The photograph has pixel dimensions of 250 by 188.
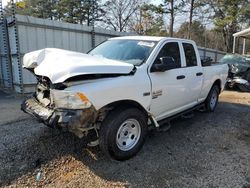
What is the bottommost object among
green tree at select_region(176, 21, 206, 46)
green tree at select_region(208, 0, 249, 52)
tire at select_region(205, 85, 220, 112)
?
tire at select_region(205, 85, 220, 112)

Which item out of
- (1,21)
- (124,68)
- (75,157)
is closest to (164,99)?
(124,68)

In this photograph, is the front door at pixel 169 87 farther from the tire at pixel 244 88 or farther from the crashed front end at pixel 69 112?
the tire at pixel 244 88

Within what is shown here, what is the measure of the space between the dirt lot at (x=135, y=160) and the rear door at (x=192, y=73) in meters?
0.73

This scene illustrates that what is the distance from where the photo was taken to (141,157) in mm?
3885

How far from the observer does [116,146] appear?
3.55 meters

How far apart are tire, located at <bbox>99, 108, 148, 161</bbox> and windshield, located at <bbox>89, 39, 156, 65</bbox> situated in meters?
0.95

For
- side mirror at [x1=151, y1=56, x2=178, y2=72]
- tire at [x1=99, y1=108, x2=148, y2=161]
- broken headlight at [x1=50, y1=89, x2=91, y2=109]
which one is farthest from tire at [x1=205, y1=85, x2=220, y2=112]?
broken headlight at [x1=50, y1=89, x2=91, y2=109]

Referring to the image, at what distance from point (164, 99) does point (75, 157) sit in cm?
180

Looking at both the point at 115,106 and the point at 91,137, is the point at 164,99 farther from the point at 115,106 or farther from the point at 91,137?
the point at 91,137

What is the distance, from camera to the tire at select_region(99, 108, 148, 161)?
11.2 feet

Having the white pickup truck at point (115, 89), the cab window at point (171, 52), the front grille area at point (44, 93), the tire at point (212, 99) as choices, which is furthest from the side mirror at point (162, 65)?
the tire at point (212, 99)

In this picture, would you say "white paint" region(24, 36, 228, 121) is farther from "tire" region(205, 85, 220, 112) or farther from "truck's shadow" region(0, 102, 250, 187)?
"tire" region(205, 85, 220, 112)

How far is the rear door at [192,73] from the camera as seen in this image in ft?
16.5

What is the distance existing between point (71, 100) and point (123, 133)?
1.03 m
